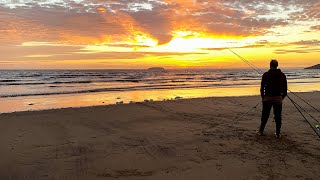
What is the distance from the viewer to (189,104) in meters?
15.2

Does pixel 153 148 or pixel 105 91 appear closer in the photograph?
pixel 153 148

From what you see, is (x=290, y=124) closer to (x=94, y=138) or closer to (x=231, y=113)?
(x=231, y=113)

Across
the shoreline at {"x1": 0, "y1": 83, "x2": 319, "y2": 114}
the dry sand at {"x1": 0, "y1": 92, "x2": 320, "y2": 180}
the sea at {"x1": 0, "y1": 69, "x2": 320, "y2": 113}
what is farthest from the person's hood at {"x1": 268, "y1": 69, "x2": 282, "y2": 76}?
the shoreline at {"x1": 0, "y1": 83, "x2": 319, "y2": 114}

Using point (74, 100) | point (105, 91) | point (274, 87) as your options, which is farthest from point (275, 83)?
point (105, 91)

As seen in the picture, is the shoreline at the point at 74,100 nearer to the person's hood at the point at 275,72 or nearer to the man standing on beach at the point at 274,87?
the man standing on beach at the point at 274,87

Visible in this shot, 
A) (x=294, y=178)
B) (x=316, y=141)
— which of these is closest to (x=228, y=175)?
(x=294, y=178)

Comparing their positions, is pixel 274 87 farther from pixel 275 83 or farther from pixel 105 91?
pixel 105 91

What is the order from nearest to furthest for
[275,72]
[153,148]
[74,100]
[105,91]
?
[153,148]
[275,72]
[74,100]
[105,91]

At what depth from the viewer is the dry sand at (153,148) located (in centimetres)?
575

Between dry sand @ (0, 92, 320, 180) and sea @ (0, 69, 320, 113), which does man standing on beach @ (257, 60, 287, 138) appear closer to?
dry sand @ (0, 92, 320, 180)

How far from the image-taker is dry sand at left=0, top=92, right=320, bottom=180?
575 centimetres

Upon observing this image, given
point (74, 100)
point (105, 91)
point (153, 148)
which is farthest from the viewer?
point (105, 91)

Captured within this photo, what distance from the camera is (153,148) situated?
7.21 m

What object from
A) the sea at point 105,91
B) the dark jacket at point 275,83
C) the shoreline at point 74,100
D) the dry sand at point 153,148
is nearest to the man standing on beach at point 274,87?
the dark jacket at point 275,83
